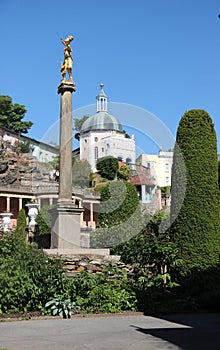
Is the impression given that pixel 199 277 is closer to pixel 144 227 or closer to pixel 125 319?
pixel 125 319

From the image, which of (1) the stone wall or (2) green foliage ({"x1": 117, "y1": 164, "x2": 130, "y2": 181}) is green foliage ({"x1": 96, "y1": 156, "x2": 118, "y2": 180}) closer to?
(2) green foliage ({"x1": 117, "y1": 164, "x2": 130, "y2": 181})

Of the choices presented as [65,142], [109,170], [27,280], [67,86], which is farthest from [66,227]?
[109,170]

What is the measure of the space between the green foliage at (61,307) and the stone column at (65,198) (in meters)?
4.14

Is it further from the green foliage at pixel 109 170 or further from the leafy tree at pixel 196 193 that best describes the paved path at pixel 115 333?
the green foliage at pixel 109 170

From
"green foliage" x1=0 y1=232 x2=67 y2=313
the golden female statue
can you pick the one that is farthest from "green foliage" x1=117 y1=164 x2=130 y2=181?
"green foliage" x1=0 y1=232 x2=67 y2=313

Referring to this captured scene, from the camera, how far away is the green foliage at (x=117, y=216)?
1528 cm

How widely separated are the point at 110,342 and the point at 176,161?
7258 millimetres

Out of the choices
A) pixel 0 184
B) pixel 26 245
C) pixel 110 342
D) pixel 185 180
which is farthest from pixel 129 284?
pixel 0 184

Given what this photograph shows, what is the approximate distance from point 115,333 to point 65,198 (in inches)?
279

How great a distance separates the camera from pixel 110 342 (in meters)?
6.02

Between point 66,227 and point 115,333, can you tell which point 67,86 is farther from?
point 115,333

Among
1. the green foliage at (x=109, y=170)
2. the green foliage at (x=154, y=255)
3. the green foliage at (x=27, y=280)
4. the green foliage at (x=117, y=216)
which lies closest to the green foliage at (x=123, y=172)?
the green foliage at (x=109, y=170)

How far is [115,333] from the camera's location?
6.73 m

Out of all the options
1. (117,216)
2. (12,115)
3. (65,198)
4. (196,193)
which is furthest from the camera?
(12,115)
